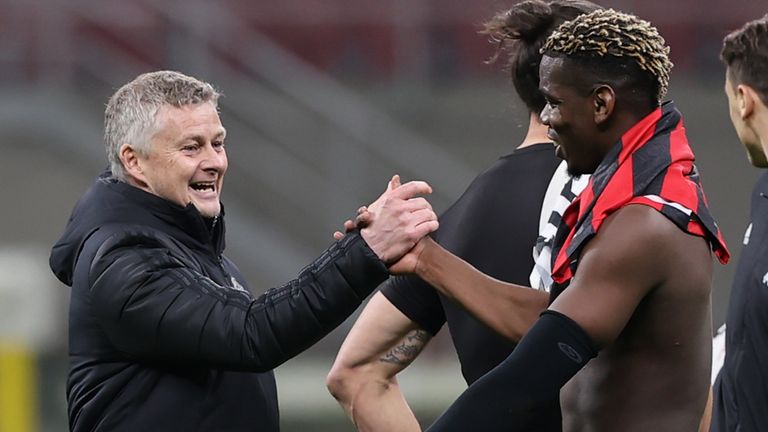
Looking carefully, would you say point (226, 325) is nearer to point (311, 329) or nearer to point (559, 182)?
point (311, 329)

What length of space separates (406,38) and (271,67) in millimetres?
858

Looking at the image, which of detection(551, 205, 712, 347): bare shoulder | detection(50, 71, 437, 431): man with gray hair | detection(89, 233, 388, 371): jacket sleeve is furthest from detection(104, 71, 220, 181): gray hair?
detection(551, 205, 712, 347): bare shoulder

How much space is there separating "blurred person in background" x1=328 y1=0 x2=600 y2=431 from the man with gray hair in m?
0.26

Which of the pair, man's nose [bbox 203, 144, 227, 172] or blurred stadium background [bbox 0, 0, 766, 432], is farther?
blurred stadium background [bbox 0, 0, 766, 432]

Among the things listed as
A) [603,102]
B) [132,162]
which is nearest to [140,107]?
[132,162]

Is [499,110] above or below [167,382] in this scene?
below

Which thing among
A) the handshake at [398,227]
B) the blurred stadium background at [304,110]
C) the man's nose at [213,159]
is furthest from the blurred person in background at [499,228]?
the blurred stadium background at [304,110]

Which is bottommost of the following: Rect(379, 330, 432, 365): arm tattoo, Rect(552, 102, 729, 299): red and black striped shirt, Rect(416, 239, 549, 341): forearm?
Rect(379, 330, 432, 365): arm tattoo

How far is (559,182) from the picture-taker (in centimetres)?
348

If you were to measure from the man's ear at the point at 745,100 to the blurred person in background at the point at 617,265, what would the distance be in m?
0.23

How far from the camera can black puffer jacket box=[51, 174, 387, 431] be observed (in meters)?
3.18

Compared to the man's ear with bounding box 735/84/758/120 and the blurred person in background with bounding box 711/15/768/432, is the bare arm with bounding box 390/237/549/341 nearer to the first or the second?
the blurred person in background with bounding box 711/15/768/432

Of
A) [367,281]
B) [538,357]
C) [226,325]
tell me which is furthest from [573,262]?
[226,325]

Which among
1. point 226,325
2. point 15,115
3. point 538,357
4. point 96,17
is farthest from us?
point 96,17
